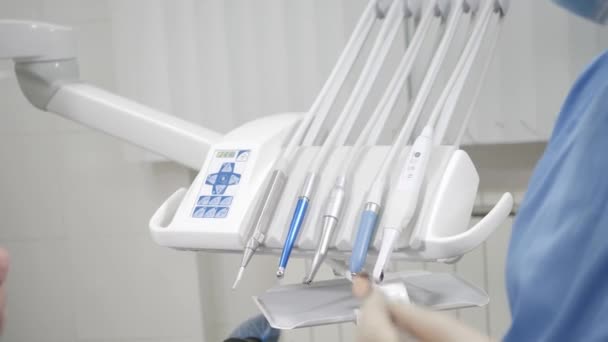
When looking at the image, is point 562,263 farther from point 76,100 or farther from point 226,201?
point 76,100

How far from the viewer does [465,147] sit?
1.44 meters

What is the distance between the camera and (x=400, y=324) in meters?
0.57

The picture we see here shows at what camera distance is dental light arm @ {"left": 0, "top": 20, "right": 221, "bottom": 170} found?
873mm

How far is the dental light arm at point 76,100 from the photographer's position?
87 cm

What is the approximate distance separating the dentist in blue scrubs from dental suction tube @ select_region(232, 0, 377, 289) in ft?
0.51

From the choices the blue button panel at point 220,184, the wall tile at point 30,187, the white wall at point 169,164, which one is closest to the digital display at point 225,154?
the blue button panel at point 220,184

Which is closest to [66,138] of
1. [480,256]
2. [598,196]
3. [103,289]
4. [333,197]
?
[103,289]

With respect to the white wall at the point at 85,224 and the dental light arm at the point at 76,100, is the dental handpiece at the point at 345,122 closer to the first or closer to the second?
the dental light arm at the point at 76,100

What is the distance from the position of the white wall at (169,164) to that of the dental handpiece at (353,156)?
0.47 m

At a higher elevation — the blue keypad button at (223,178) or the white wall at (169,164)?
the blue keypad button at (223,178)

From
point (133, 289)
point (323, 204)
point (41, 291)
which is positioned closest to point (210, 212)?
point (323, 204)

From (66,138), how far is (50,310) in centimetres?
41

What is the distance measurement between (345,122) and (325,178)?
0.33 ft

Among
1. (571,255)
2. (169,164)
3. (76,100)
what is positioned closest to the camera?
(571,255)
